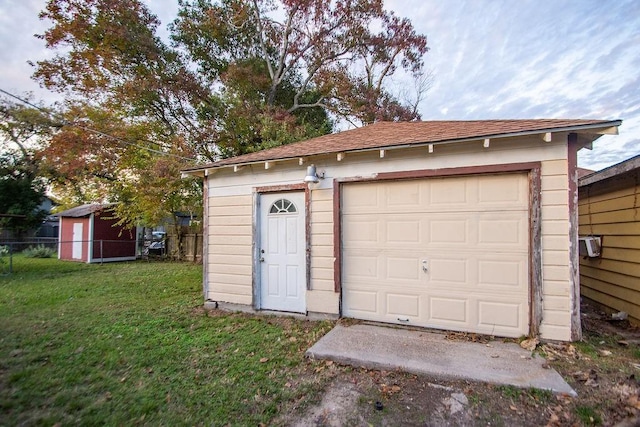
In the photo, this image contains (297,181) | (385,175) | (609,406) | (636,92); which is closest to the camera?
(609,406)


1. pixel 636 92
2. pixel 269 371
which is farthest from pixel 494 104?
pixel 269 371

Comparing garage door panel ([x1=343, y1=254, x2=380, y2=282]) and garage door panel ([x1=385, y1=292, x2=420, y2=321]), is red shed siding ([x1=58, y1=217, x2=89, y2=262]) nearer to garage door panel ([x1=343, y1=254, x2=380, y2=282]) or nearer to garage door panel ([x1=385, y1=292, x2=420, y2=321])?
garage door panel ([x1=343, y1=254, x2=380, y2=282])

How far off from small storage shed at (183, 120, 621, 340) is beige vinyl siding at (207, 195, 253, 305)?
0.08 feet

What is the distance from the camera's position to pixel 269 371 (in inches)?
120

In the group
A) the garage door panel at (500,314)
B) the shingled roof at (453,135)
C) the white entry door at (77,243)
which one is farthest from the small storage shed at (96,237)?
the garage door panel at (500,314)

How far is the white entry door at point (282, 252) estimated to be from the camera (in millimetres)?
4863

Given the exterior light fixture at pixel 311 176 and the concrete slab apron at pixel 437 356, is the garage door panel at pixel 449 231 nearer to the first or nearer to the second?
the concrete slab apron at pixel 437 356

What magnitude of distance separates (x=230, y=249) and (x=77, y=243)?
1154 cm

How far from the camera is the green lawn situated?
7.89 ft

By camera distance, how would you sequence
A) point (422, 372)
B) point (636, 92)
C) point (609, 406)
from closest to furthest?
point (609, 406)
point (422, 372)
point (636, 92)

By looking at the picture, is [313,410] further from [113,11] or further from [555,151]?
[113,11]

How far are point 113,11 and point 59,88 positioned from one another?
374 cm

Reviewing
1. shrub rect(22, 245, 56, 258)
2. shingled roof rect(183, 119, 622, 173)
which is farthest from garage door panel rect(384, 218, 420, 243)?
shrub rect(22, 245, 56, 258)

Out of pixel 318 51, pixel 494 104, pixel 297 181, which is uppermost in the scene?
pixel 318 51
